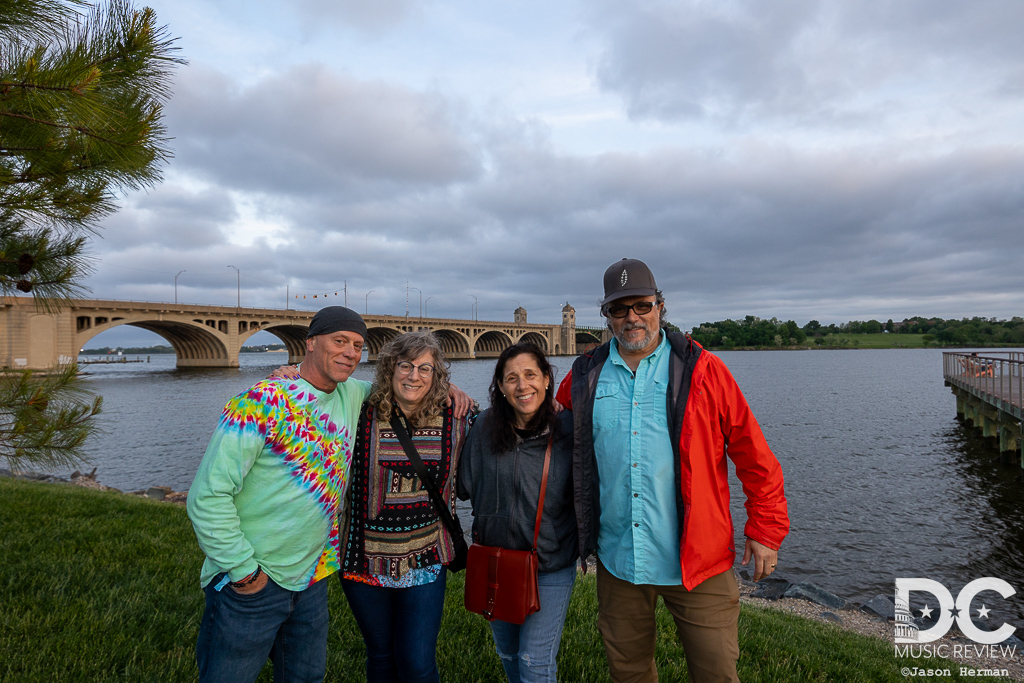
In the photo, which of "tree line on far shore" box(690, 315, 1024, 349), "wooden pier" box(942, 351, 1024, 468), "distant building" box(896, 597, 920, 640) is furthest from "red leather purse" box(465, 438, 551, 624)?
"tree line on far shore" box(690, 315, 1024, 349)

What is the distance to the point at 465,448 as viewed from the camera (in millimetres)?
2893

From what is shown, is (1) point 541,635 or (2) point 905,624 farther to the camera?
(2) point 905,624

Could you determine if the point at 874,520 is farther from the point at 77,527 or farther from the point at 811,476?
the point at 77,527

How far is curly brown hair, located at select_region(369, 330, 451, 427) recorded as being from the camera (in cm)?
279

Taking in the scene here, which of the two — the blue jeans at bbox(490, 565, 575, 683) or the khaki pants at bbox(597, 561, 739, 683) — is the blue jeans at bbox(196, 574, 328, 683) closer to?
the blue jeans at bbox(490, 565, 575, 683)

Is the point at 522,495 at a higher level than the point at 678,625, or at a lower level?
higher

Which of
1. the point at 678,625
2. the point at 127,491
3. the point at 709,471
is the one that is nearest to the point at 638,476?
the point at 709,471

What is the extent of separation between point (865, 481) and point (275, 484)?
52.9ft

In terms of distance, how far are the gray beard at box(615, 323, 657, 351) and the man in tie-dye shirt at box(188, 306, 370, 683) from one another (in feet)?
4.84

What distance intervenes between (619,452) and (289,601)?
177cm

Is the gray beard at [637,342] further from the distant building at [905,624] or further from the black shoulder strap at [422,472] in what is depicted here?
the distant building at [905,624]

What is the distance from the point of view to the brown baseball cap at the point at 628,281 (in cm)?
291

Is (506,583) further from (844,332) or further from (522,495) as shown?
(844,332)

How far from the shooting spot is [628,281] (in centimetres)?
296
